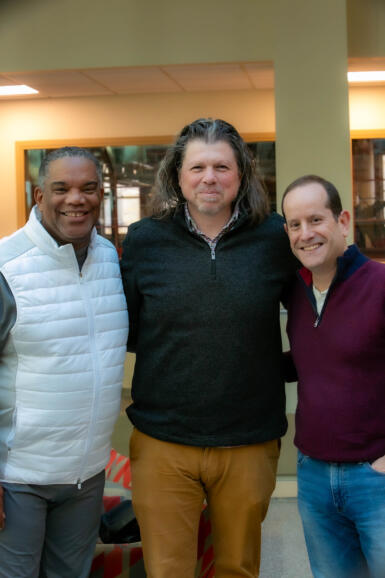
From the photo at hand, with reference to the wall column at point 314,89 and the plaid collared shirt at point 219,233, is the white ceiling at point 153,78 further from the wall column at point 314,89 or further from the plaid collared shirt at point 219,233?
the plaid collared shirt at point 219,233

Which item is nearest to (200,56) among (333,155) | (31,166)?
(333,155)

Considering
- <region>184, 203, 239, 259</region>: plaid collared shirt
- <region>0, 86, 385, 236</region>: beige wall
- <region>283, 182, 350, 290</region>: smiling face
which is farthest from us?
<region>0, 86, 385, 236</region>: beige wall

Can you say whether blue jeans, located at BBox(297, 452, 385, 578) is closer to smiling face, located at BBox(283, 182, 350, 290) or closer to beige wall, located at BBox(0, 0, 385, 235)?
smiling face, located at BBox(283, 182, 350, 290)

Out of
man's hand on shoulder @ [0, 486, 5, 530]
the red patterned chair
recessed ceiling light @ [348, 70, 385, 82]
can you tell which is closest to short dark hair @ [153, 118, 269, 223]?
man's hand on shoulder @ [0, 486, 5, 530]

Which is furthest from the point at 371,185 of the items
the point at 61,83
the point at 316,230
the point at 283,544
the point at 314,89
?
the point at 316,230

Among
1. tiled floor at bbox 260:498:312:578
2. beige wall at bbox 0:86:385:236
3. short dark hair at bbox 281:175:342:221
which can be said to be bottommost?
tiled floor at bbox 260:498:312:578

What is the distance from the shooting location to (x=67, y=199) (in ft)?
7.46

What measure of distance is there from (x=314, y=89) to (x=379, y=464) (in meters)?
3.19

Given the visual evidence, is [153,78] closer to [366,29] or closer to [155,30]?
[155,30]

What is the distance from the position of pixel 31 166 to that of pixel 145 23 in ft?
8.61

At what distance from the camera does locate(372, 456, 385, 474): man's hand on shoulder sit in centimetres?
201

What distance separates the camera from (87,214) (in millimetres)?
2324

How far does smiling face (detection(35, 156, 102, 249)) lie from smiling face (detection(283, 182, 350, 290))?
665 millimetres

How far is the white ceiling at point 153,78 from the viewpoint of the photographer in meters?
5.18
